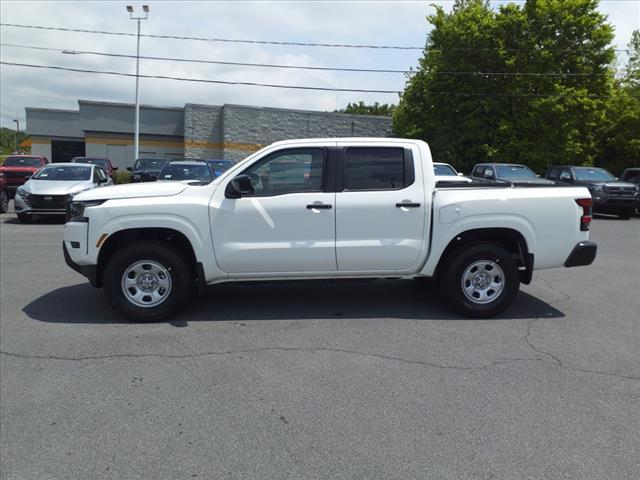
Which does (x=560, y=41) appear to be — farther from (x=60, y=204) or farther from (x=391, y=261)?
(x=391, y=261)

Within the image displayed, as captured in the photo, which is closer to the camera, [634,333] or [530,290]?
[634,333]

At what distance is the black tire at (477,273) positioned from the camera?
5.98 metres

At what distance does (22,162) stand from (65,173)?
27.6ft

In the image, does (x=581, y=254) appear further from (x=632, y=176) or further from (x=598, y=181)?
(x=632, y=176)

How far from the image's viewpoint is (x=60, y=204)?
48.4 feet

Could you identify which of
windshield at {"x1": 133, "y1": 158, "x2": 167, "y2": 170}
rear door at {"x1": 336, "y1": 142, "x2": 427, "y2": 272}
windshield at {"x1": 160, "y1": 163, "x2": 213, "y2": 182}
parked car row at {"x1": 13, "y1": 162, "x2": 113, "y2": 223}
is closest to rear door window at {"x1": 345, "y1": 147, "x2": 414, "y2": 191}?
rear door at {"x1": 336, "y1": 142, "x2": 427, "y2": 272}

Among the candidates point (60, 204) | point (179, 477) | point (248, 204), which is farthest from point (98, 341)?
point (60, 204)

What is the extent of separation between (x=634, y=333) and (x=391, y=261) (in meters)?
2.54

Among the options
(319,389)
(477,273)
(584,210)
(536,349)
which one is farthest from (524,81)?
(319,389)

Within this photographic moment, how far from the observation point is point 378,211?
230 inches

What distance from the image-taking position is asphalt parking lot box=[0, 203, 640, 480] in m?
3.20

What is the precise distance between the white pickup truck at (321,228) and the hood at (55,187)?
32.1ft

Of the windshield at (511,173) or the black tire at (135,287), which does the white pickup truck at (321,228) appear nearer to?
the black tire at (135,287)

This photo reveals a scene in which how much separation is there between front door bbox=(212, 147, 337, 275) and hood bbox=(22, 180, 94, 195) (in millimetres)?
10612
